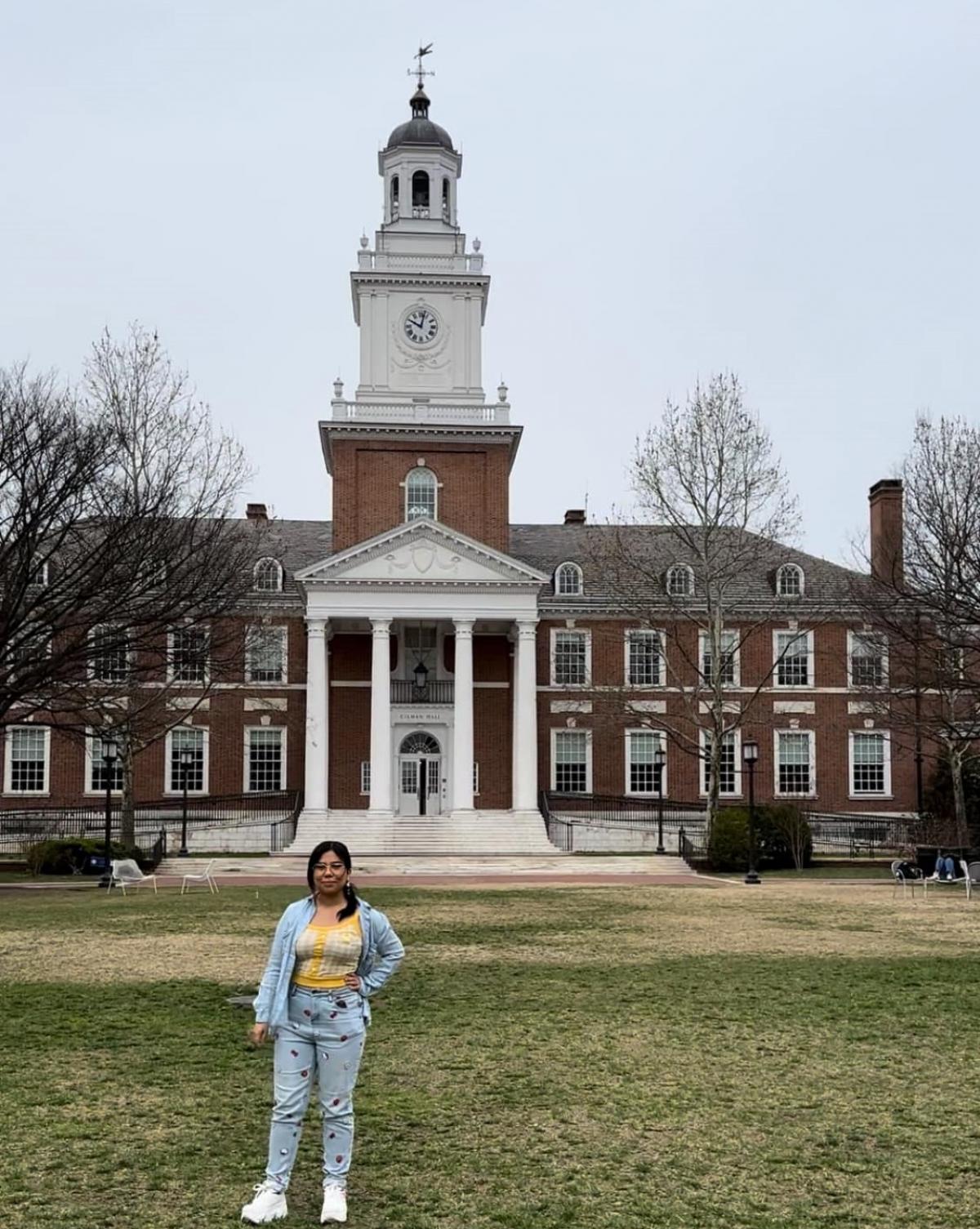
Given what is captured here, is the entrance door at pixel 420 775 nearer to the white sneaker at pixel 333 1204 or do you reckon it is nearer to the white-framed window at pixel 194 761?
the white-framed window at pixel 194 761

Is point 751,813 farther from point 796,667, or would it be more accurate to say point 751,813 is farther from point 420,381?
point 420,381

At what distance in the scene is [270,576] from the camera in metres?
54.7

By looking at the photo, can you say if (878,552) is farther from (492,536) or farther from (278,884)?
(278,884)

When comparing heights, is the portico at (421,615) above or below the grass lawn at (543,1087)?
above

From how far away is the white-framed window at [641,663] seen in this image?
5453 cm

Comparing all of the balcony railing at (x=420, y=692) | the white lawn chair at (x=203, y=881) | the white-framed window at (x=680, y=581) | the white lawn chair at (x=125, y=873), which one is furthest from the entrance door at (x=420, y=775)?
the white lawn chair at (x=125, y=873)

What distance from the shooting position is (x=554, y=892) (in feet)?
92.4

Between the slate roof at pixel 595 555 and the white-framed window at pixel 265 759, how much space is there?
5467 mm

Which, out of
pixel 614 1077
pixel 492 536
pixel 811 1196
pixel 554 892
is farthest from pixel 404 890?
pixel 492 536

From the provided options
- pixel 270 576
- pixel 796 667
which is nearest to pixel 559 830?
pixel 796 667

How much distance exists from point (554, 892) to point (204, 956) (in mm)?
12504

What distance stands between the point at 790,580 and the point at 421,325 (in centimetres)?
1732

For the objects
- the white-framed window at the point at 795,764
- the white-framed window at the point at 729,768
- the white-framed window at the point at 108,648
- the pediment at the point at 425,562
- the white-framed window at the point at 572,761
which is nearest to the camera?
the white-framed window at the point at 108,648

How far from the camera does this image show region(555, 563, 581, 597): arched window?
55500 millimetres
